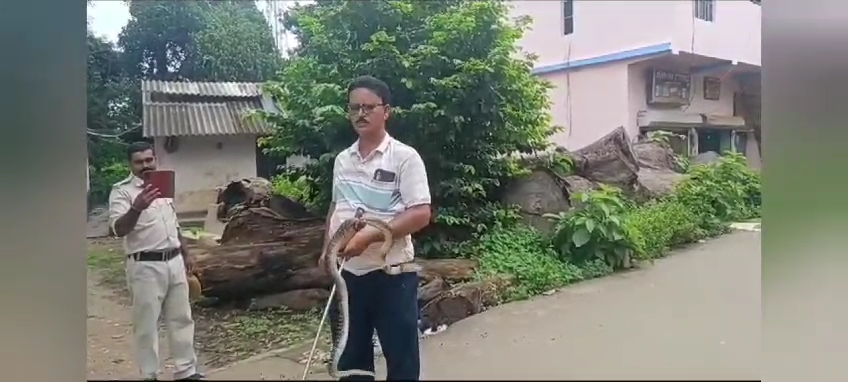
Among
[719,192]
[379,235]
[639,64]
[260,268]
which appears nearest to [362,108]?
[379,235]

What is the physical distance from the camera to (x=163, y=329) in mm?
1983

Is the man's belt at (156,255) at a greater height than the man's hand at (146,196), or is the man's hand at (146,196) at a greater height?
the man's hand at (146,196)

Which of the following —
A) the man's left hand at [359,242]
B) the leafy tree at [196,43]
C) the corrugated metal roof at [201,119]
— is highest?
the leafy tree at [196,43]

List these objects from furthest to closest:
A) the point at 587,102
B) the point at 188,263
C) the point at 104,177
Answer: the point at 587,102 < the point at 188,263 < the point at 104,177

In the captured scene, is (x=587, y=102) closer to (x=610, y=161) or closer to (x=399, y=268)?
(x=610, y=161)

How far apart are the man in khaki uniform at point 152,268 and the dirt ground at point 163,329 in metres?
0.03

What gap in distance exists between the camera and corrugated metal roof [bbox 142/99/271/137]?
2.01 meters

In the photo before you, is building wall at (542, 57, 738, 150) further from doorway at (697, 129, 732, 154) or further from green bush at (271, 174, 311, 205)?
green bush at (271, 174, 311, 205)

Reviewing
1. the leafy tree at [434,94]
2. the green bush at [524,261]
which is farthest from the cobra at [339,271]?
the green bush at [524,261]

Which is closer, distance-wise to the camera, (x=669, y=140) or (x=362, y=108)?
(x=362, y=108)

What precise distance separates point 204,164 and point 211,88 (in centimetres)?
23

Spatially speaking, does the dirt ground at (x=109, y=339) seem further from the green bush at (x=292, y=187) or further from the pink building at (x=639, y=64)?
the pink building at (x=639, y=64)

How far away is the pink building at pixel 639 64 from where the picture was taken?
2.10 m

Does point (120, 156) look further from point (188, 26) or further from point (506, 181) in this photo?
point (506, 181)
